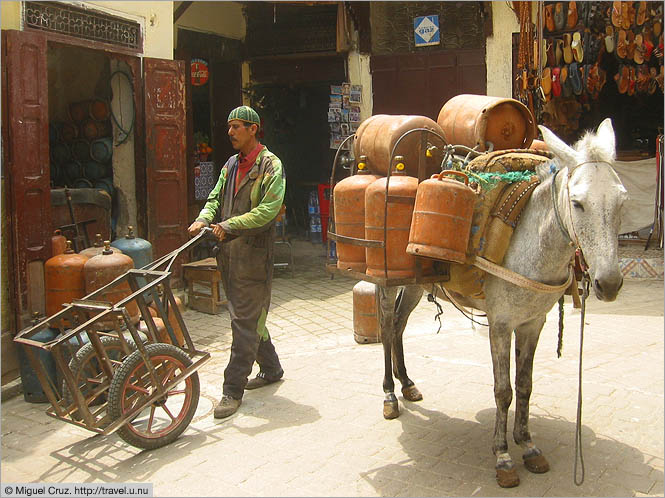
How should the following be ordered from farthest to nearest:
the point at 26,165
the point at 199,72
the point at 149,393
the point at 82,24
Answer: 1. the point at 199,72
2. the point at 82,24
3. the point at 26,165
4. the point at 149,393

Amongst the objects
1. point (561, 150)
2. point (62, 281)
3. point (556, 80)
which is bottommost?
point (62, 281)

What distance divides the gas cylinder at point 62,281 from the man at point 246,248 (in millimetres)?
1439

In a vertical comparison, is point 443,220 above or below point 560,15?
below

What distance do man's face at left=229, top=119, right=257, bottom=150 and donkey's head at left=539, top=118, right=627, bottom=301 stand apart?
2478 millimetres

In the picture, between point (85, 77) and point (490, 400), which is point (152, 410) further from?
point (85, 77)

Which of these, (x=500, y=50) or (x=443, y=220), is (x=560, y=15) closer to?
(x=500, y=50)

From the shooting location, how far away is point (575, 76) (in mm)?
9516

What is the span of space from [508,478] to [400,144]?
2.09 meters

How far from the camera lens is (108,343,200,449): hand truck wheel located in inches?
161

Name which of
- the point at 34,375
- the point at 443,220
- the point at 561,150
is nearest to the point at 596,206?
the point at 561,150

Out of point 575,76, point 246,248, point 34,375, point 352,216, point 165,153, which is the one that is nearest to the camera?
point 352,216

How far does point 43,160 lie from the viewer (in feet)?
19.6

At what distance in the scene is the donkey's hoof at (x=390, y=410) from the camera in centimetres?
468

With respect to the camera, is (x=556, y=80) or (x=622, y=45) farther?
(x=556, y=80)
